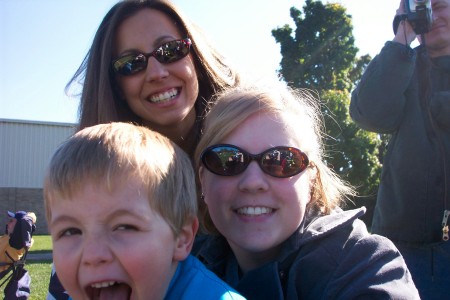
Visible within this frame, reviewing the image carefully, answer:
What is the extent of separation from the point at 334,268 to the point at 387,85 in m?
1.38

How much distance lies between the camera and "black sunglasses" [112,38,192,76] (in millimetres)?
2824

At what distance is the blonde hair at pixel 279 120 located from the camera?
2.08 m

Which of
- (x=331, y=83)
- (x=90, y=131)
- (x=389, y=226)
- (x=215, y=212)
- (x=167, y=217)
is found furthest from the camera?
(x=331, y=83)

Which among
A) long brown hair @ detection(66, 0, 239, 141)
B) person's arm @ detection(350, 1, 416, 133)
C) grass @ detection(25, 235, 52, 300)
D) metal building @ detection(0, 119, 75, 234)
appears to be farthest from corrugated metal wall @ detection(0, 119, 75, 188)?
person's arm @ detection(350, 1, 416, 133)

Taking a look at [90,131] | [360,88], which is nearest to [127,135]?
[90,131]

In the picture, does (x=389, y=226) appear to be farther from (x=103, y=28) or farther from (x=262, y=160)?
(x=103, y=28)

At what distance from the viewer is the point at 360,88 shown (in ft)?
9.68

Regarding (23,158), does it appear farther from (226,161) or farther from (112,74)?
(226,161)

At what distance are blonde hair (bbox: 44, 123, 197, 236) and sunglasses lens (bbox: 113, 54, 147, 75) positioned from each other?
987mm

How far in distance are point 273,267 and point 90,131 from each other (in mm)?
825

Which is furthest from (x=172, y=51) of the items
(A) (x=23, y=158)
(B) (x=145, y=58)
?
(A) (x=23, y=158)

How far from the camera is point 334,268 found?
1780 mm

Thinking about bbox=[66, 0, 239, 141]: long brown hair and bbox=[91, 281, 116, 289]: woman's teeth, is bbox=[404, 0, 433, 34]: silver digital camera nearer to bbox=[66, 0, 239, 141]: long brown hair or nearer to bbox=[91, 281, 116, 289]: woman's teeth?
bbox=[66, 0, 239, 141]: long brown hair

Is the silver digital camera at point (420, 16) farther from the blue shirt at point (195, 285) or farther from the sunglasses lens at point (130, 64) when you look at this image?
the blue shirt at point (195, 285)
